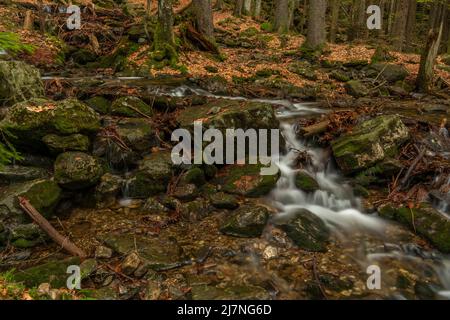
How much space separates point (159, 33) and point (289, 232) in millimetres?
10164

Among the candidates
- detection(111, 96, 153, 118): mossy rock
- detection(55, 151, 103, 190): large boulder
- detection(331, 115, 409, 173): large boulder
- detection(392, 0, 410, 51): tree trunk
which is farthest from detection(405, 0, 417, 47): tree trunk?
detection(55, 151, 103, 190): large boulder

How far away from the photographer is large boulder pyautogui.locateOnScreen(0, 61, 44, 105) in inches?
302

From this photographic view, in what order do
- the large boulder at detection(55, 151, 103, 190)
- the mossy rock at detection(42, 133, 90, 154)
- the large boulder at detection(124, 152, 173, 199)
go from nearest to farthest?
the large boulder at detection(55, 151, 103, 190) → the mossy rock at detection(42, 133, 90, 154) → the large boulder at detection(124, 152, 173, 199)

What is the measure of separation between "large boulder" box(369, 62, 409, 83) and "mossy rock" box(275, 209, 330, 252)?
9.05m

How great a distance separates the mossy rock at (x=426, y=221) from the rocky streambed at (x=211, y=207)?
0.02 metres

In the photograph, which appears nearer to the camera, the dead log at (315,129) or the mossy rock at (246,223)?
the mossy rock at (246,223)

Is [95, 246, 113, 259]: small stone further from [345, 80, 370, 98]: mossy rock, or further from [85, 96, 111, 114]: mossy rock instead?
[345, 80, 370, 98]: mossy rock

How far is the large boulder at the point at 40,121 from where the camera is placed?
6426 millimetres

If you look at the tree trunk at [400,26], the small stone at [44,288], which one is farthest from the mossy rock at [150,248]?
the tree trunk at [400,26]

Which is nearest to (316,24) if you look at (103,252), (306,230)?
(306,230)

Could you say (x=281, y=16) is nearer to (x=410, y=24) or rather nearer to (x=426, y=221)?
(x=410, y=24)

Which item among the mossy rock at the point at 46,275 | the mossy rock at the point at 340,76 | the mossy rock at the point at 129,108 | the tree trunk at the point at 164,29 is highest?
the tree trunk at the point at 164,29

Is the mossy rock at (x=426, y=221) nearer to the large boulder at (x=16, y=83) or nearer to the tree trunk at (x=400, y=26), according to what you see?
the large boulder at (x=16, y=83)
